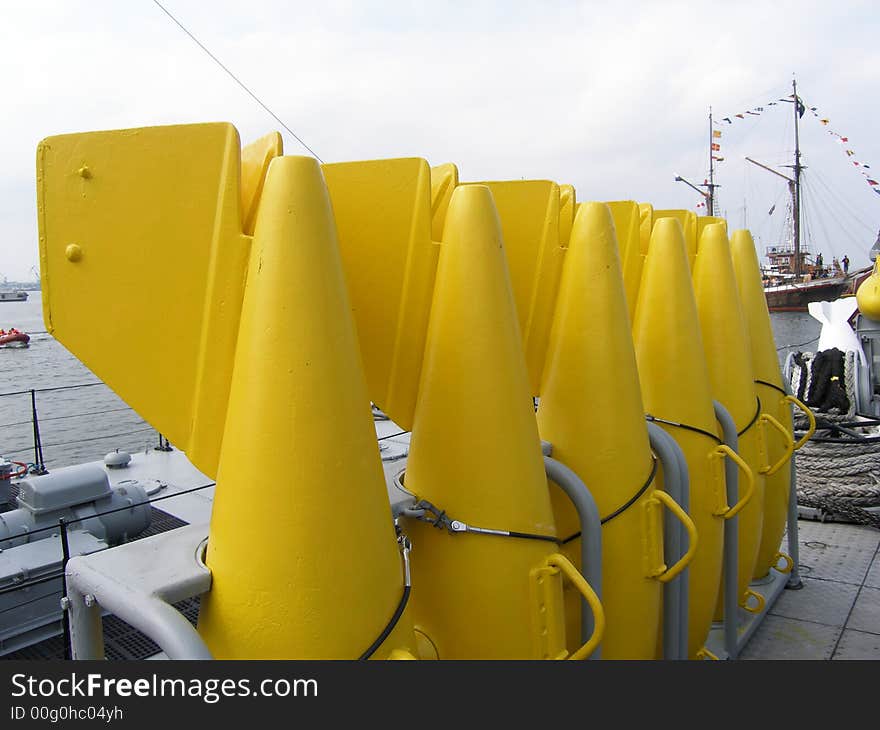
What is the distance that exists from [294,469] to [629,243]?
247cm

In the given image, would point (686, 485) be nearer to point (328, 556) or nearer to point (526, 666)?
point (526, 666)

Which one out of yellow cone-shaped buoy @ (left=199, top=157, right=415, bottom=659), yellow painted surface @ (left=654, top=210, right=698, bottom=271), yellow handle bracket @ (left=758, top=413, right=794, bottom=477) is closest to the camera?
yellow cone-shaped buoy @ (left=199, top=157, right=415, bottom=659)

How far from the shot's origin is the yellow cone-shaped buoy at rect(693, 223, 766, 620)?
390 cm

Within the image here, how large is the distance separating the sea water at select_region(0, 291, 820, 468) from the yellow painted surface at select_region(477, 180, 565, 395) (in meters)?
4.09

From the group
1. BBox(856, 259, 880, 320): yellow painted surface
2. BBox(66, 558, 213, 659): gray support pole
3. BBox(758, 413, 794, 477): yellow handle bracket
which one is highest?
BBox(856, 259, 880, 320): yellow painted surface

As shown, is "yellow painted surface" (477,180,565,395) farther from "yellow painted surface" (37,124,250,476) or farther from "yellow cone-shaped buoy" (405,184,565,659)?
"yellow painted surface" (37,124,250,476)

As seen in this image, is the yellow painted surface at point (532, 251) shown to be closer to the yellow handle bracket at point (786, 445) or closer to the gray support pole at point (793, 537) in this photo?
the yellow handle bracket at point (786, 445)

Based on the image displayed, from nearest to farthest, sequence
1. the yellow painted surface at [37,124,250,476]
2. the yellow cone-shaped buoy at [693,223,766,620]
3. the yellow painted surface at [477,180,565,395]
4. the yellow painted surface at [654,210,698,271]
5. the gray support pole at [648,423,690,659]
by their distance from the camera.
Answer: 1. the yellow painted surface at [37,124,250,476]
2. the yellow painted surface at [477,180,565,395]
3. the gray support pole at [648,423,690,659]
4. the yellow cone-shaped buoy at [693,223,766,620]
5. the yellow painted surface at [654,210,698,271]

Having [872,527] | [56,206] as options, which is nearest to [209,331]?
[56,206]

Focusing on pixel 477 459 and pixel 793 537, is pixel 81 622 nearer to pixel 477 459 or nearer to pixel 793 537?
pixel 477 459

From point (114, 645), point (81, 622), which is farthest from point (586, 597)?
point (114, 645)

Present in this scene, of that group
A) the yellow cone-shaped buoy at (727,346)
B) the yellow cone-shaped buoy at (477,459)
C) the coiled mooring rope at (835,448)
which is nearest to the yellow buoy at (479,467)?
the yellow cone-shaped buoy at (477,459)

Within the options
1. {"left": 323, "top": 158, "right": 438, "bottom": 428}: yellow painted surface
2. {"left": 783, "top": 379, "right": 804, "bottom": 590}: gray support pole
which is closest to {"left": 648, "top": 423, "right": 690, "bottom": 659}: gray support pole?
{"left": 323, "top": 158, "right": 438, "bottom": 428}: yellow painted surface

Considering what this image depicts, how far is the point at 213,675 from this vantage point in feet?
4.39
